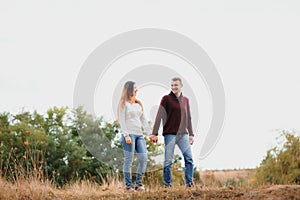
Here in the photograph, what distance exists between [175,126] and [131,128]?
71 cm

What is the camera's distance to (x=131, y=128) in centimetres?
681

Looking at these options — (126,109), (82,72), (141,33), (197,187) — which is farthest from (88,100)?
(197,187)

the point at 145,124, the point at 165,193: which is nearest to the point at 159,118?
the point at 145,124

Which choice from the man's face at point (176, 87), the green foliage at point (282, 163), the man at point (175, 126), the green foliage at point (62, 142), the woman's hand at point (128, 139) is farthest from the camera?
the green foliage at point (62, 142)

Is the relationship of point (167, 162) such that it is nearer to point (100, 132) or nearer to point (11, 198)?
point (11, 198)

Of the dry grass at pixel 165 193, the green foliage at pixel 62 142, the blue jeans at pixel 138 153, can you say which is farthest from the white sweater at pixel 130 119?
the green foliage at pixel 62 142

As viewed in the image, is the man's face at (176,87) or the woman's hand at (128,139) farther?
the man's face at (176,87)

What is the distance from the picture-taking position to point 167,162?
696 centimetres

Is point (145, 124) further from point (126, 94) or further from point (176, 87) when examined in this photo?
point (176, 87)

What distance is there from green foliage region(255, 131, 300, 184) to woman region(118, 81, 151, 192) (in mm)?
8140

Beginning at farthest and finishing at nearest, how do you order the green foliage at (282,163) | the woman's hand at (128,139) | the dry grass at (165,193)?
the green foliage at (282,163) → the woman's hand at (128,139) → the dry grass at (165,193)

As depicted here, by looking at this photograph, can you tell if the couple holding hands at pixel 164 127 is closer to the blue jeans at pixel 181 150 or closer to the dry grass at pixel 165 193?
the blue jeans at pixel 181 150

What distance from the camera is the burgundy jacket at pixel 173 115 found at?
6.86m

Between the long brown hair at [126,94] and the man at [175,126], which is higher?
the long brown hair at [126,94]
